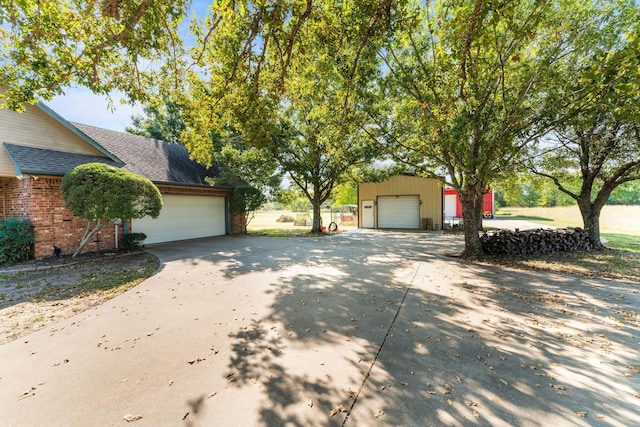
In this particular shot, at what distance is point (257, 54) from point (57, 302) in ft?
19.5

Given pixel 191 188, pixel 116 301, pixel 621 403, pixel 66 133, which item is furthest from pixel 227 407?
pixel 191 188

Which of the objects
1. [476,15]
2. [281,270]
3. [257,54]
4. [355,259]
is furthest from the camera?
[355,259]

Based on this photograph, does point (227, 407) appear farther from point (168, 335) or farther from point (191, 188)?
point (191, 188)

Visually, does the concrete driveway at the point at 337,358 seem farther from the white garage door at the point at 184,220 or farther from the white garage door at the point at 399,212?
the white garage door at the point at 399,212

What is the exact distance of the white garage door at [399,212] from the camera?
18.6m

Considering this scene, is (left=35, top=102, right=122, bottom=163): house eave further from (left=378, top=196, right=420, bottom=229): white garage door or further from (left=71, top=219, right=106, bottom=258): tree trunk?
(left=378, top=196, right=420, bottom=229): white garage door

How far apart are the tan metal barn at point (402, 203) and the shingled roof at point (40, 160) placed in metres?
15.9

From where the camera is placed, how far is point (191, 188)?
42.9 ft

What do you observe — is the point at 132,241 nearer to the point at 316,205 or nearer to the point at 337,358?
the point at 316,205

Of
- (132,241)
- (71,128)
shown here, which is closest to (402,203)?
(132,241)

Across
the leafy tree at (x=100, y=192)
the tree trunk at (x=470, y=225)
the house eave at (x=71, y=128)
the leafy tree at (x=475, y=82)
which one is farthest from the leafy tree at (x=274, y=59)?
the house eave at (x=71, y=128)

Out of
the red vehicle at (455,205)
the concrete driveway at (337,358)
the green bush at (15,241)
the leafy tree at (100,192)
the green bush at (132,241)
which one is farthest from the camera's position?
the red vehicle at (455,205)

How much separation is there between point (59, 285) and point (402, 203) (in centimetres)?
1758

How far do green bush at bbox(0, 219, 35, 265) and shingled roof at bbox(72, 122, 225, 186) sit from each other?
358cm
